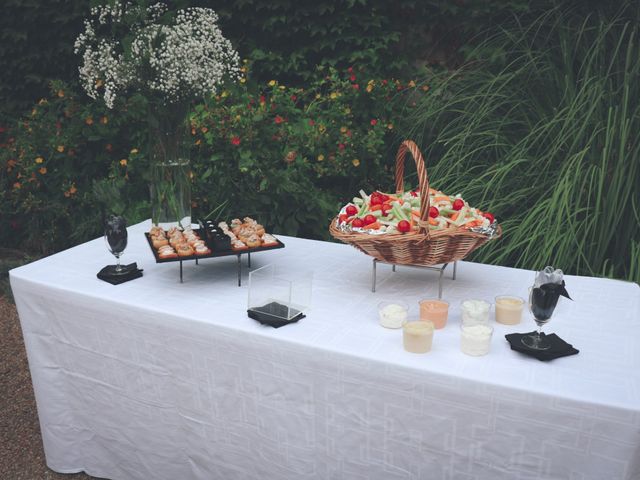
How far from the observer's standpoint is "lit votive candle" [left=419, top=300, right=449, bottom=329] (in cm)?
149

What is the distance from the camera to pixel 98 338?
180 cm

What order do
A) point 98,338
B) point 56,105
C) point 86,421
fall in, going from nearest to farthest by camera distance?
point 98,338
point 86,421
point 56,105

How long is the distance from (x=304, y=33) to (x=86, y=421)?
3175mm

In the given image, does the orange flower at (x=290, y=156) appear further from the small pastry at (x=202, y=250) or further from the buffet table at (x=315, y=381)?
the small pastry at (x=202, y=250)

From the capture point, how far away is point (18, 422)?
248cm

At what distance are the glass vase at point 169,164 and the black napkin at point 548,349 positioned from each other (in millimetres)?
1290

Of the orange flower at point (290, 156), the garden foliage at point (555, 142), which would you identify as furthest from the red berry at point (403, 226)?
the orange flower at point (290, 156)

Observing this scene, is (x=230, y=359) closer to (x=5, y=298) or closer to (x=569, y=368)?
(x=569, y=368)

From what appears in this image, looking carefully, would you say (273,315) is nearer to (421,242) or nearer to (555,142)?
(421,242)

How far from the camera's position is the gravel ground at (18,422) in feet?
7.07

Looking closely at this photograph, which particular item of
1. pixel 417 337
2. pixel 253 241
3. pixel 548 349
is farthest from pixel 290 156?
pixel 548 349

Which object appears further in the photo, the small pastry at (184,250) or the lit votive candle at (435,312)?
the small pastry at (184,250)

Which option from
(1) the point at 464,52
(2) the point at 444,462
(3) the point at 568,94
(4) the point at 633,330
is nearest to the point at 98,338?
(2) the point at 444,462

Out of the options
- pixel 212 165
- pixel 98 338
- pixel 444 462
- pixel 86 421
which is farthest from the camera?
pixel 212 165
